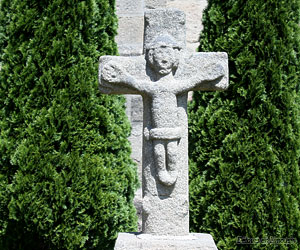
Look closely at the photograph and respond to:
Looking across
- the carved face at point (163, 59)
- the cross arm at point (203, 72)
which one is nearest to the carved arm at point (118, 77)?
the carved face at point (163, 59)

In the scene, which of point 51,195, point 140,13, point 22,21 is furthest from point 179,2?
point 51,195

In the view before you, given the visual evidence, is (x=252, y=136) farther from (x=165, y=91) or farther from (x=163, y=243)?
(x=163, y=243)

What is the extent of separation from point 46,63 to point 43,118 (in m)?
0.57

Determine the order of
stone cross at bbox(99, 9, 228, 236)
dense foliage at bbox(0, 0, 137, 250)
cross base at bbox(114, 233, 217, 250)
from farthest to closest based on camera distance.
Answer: dense foliage at bbox(0, 0, 137, 250) → stone cross at bbox(99, 9, 228, 236) → cross base at bbox(114, 233, 217, 250)

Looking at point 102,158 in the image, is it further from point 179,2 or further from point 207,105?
point 179,2

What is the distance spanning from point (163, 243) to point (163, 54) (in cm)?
128

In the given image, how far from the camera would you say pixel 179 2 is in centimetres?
508

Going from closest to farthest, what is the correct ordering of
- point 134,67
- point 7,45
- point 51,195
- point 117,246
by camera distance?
point 117,246 < point 134,67 < point 51,195 < point 7,45

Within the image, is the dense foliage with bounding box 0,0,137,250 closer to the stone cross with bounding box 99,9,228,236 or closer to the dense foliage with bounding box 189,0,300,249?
the dense foliage with bounding box 189,0,300,249

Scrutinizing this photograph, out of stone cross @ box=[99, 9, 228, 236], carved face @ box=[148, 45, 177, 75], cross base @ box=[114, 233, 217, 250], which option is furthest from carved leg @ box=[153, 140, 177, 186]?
carved face @ box=[148, 45, 177, 75]

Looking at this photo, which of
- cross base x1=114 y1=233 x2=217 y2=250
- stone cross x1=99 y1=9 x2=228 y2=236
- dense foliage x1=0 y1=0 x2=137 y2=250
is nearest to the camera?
cross base x1=114 y1=233 x2=217 y2=250

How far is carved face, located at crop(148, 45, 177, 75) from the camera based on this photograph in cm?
244

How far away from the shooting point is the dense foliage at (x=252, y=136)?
139 inches

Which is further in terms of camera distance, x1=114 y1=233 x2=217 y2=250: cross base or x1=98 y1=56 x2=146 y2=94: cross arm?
x1=98 y1=56 x2=146 y2=94: cross arm
